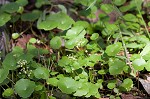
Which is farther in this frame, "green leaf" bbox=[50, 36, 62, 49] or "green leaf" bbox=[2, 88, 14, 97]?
"green leaf" bbox=[50, 36, 62, 49]

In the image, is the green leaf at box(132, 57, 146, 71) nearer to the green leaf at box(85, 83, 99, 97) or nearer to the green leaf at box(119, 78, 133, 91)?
the green leaf at box(119, 78, 133, 91)

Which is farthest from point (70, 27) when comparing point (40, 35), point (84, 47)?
point (40, 35)

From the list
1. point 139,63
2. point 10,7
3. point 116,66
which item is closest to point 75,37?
point 116,66

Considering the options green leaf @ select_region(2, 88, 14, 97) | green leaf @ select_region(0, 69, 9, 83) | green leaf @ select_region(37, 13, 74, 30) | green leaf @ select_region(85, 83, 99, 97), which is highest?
green leaf @ select_region(37, 13, 74, 30)

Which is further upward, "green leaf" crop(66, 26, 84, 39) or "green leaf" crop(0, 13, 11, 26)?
"green leaf" crop(0, 13, 11, 26)

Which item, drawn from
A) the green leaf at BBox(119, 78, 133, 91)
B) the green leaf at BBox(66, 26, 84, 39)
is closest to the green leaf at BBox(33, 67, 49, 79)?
the green leaf at BBox(66, 26, 84, 39)

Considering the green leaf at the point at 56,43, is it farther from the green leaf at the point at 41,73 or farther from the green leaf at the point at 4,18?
the green leaf at the point at 4,18

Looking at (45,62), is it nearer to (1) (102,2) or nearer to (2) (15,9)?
(2) (15,9)
